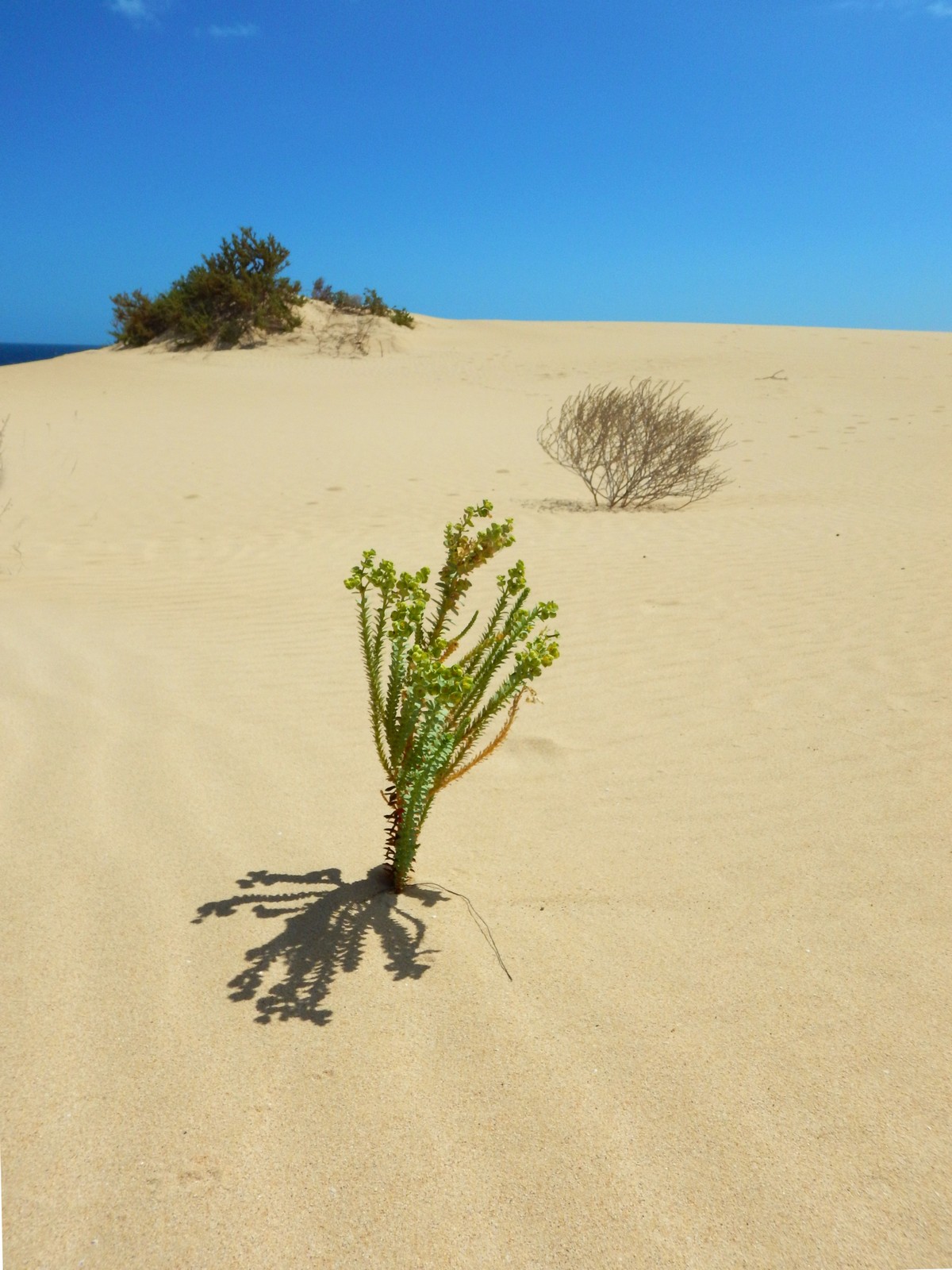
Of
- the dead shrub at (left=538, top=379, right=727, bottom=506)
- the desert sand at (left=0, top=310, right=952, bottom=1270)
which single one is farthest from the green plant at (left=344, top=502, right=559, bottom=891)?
the dead shrub at (left=538, top=379, right=727, bottom=506)

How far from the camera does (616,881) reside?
2381 millimetres

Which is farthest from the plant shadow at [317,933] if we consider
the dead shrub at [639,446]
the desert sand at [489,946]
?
the dead shrub at [639,446]

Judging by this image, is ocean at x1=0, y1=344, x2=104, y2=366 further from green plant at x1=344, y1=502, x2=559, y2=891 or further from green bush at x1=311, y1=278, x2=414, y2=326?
green plant at x1=344, y1=502, x2=559, y2=891

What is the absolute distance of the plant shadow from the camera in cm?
186

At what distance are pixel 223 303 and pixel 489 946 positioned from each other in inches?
936

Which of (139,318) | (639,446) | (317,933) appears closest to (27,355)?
(139,318)

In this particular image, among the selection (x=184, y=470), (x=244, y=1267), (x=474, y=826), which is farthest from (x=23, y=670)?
(x=184, y=470)

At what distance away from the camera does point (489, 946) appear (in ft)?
6.82

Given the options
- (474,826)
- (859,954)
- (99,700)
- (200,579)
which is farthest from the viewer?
(200,579)

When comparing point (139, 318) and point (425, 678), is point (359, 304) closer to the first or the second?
point (139, 318)

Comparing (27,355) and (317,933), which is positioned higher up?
(27,355)

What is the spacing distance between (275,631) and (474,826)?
7.88 feet

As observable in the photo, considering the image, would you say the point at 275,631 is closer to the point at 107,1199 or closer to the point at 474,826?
the point at 474,826

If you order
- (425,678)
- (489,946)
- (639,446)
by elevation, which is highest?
(639,446)
